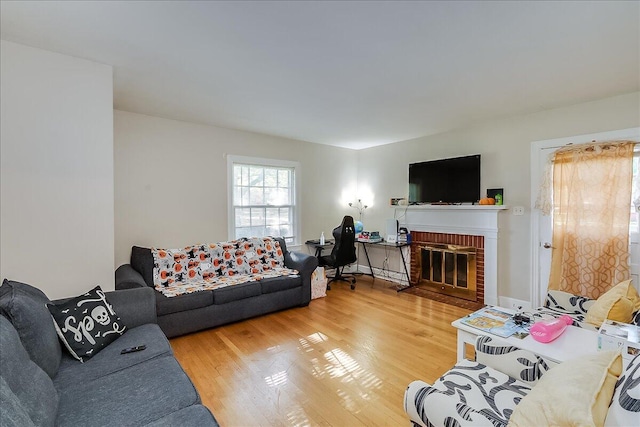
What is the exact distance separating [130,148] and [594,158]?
524 cm

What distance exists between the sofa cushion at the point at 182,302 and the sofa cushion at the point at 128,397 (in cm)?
143

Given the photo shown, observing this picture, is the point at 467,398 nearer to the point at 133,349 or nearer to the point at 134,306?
the point at 133,349

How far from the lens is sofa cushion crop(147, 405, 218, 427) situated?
122 cm

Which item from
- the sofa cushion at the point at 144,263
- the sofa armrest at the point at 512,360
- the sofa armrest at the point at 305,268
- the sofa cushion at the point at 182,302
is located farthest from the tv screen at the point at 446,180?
the sofa cushion at the point at 144,263

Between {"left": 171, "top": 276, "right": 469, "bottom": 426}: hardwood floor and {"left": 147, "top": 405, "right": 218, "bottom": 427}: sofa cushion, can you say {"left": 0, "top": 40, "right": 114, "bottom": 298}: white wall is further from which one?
{"left": 147, "top": 405, "right": 218, "bottom": 427}: sofa cushion

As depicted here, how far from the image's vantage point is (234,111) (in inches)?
140

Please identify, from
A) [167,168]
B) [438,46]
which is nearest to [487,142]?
[438,46]

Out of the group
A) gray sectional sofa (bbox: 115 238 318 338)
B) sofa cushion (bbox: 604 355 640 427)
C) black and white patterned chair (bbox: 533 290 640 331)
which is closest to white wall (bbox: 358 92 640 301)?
black and white patterned chair (bbox: 533 290 640 331)

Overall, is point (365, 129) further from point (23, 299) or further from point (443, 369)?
point (23, 299)

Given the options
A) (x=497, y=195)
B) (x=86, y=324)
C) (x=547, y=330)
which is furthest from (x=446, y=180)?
(x=86, y=324)

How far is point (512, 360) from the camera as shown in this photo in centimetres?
164

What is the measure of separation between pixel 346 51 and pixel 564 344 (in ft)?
8.13

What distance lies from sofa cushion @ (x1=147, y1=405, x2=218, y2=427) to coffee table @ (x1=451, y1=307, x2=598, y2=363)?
1.76 m

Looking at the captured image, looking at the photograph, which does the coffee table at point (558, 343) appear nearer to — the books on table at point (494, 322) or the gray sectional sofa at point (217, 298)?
the books on table at point (494, 322)
